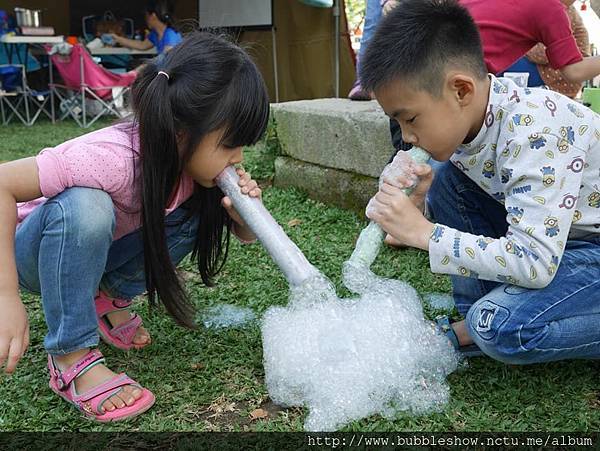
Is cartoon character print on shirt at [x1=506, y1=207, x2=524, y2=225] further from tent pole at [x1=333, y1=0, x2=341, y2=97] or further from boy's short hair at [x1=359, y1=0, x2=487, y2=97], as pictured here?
tent pole at [x1=333, y1=0, x2=341, y2=97]

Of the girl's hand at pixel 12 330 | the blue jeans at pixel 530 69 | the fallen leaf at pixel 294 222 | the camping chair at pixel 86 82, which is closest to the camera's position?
the girl's hand at pixel 12 330

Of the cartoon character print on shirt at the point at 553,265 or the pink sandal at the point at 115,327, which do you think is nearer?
the cartoon character print on shirt at the point at 553,265

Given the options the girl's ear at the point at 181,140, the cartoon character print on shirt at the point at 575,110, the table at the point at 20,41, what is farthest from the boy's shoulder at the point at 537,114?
the table at the point at 20,41

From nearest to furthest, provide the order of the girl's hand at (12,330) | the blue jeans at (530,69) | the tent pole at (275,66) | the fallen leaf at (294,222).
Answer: the girl's hand at (12,330)
the blue jeans at (530,69)
the fallen leaf at (294,222)
the tent pole at (275,66)

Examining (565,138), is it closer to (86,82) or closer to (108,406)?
(108,406)

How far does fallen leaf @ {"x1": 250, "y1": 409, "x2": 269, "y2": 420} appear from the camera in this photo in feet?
4.85

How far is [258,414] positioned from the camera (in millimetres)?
1487

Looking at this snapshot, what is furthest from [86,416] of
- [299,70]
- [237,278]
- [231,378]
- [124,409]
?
[299,70]

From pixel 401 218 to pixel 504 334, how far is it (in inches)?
13.1

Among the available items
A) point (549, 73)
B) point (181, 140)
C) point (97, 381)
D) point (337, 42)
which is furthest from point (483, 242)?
point (337, 42)

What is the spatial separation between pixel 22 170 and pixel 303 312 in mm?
704

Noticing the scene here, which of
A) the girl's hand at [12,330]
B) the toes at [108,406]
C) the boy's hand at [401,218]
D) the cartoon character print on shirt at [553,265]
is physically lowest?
the toes at [108,406]

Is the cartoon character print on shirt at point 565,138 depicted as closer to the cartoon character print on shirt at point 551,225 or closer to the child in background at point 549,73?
the cartoon character print on shirt at point 551,225

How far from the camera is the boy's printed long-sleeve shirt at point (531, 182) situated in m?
1.35
